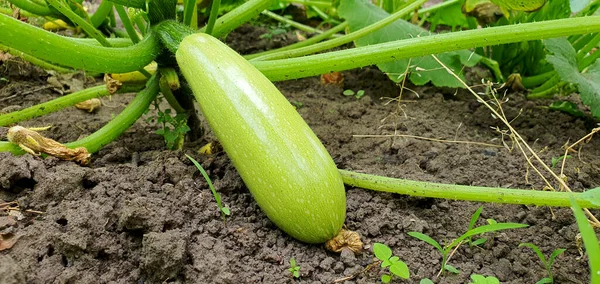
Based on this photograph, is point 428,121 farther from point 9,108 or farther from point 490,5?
point 9,108

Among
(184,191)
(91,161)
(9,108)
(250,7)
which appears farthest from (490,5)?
(9,108)

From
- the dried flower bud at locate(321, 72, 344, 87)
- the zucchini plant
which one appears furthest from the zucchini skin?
the dried flower bud at locate(321, 72, 344, 87)

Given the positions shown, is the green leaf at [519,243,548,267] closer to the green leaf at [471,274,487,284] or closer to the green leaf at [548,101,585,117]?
the green leaf at [471,274,487,284]

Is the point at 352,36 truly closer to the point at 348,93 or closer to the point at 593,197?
the point at 348,93

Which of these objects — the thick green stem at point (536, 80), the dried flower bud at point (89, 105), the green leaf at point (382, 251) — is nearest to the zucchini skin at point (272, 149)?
the green leaf at point (382, 251)

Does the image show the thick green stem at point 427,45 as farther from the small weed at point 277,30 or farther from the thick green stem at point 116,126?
the small weed at point 277,30

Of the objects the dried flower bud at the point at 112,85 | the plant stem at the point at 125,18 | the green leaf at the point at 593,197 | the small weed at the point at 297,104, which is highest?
the plant stem at the point at 125,18

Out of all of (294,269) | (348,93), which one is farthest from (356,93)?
(294,269)

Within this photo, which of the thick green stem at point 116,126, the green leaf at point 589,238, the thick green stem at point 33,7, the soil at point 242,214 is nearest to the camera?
the green leaf at point 589,238
